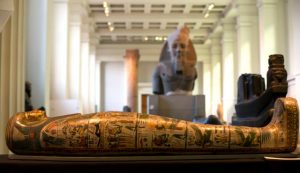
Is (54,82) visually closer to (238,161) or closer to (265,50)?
(265,50)

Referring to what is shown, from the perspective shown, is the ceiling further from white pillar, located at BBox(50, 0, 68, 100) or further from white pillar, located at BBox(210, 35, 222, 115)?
white pillar, located at BBox(50, 0, 68, 100)

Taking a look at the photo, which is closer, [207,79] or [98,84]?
[207,79]

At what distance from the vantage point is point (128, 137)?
5.66 ft

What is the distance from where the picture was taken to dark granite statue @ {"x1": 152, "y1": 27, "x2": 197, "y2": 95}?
12836 mm

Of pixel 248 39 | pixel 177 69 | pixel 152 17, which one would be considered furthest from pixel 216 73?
pixel 177 69

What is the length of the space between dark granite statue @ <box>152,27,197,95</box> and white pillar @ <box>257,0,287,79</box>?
3371mm

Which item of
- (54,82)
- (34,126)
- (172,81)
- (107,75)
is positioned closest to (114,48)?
(107,75)

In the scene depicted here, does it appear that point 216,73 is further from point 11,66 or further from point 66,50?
point 11,66

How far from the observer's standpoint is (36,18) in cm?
1112

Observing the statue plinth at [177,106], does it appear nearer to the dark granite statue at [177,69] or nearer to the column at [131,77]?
the dark granite statue at [177,69]

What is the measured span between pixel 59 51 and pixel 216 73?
1674 centimetres

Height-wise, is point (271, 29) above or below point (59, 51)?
above

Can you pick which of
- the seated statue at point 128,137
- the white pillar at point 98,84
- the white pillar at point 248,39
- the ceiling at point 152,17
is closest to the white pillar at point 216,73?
the ceiling at point 152,17

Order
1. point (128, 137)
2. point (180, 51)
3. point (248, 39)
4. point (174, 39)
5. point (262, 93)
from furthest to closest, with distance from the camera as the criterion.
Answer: point (248, 39) < point (174, 39) < point (180, 51) < point (262, 93) < point (128, 137)
